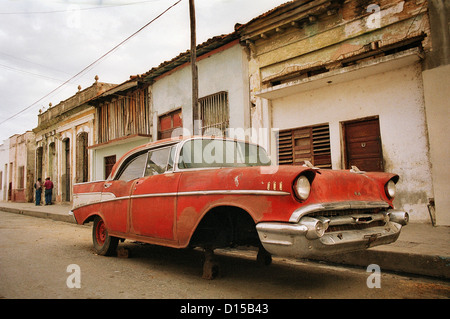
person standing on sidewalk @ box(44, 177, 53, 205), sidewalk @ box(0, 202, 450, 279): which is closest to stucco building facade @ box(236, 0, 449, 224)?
sidewalk @ box(0, 202, 450, 279)

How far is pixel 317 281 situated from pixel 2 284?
3163mm

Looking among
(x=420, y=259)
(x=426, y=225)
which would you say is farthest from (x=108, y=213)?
(x=426, y=225)

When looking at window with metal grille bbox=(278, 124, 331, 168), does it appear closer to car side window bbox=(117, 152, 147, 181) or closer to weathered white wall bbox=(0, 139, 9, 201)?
car side window bbox=(117, 152, 147, 181)

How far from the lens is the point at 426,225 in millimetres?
6254

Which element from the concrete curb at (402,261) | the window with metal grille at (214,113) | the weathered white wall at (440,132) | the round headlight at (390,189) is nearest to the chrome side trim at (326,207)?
the round headlight at (390,189)

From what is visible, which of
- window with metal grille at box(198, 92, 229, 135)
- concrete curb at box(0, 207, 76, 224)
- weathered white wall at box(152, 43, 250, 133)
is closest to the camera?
weathered white wall at box(152, 43, 250, 133)

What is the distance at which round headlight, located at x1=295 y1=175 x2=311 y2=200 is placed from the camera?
2.51m

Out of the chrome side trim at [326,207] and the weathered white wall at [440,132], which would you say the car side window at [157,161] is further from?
the weathered white wall at [440,132]

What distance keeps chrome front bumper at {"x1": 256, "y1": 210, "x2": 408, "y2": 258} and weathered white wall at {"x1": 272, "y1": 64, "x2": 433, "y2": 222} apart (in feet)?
14.6

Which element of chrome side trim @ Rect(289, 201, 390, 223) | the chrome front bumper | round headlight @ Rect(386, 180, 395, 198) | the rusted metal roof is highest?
the rusted metal roof

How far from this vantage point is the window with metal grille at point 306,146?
811 cm

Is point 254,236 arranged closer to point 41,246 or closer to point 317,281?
point 317,281

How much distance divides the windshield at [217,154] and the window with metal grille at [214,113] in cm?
606

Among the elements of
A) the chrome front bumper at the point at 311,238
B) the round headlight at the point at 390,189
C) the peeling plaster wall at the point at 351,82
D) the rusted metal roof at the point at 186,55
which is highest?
the rusted metal roof at the point at 186,55
